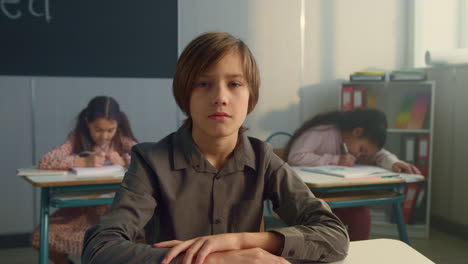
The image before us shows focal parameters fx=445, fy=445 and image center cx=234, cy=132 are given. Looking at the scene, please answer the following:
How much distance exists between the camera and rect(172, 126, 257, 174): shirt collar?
113 centimetres

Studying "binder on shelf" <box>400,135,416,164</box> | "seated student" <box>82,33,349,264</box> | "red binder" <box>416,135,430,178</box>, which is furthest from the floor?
"seated student" <box>82,33,349,264</box>

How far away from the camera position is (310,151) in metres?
2.91

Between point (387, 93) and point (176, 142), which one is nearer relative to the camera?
point (176, 142)

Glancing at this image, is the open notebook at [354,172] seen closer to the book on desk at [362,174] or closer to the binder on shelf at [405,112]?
the book on desk at [362,174]

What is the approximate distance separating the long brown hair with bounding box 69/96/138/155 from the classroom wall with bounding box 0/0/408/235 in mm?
612

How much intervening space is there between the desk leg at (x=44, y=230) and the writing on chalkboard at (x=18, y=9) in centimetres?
178

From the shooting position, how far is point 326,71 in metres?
4.15

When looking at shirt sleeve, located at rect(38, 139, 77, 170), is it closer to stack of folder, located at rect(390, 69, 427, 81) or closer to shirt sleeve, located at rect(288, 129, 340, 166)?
shirt sleeve, located at rect(288, 129, 340, 166)

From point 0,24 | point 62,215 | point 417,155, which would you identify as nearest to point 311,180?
point 62,215

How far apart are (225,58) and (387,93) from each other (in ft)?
10.7

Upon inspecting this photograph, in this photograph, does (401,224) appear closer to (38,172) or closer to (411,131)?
(411,131)

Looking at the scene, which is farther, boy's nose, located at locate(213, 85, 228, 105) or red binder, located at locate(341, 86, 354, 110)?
red binder, located at locate(341, 86, 354, 110)

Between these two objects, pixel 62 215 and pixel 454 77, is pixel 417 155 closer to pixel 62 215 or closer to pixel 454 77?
pixel 454 77

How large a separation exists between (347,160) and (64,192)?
68.4 inches
